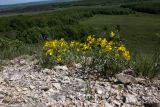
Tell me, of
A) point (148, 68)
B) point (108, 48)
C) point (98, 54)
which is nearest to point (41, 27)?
point (98, 54)

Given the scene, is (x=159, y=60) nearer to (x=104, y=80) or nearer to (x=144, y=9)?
(x=104, y=80)

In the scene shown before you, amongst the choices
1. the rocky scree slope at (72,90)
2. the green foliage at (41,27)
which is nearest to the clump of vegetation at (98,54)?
the rocky scree slope at (72,90)

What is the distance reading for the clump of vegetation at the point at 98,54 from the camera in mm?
5617

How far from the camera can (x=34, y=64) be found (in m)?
6.75

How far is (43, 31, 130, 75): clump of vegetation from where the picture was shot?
5.62 meters

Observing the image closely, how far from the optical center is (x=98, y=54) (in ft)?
19.1

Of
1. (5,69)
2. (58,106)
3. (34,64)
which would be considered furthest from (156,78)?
(5,69)

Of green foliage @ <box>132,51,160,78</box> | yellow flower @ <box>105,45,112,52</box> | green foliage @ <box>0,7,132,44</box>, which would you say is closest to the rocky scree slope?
green foliage @ <box>132,51,160,78</box>

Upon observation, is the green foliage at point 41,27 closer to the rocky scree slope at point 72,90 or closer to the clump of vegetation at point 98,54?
the clump of vegetation at point 98,54

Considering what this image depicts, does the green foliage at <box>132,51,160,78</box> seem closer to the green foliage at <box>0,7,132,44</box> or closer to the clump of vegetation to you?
the clump of vegetation

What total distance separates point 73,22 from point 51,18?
4.93 metres

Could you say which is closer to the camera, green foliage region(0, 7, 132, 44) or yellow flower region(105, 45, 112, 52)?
yellow flower region(105, 45, 112, 52)

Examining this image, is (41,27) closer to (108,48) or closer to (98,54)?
(98,54)

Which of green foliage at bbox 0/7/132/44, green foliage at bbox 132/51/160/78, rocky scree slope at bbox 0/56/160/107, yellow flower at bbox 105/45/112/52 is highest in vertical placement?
yellow flower at bbox 105/45/112/52
